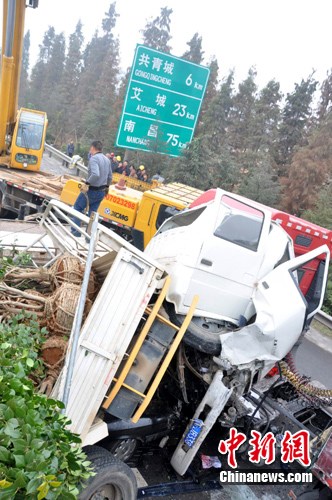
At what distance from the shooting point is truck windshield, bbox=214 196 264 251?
395 cm

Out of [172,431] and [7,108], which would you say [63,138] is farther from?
[172,431]

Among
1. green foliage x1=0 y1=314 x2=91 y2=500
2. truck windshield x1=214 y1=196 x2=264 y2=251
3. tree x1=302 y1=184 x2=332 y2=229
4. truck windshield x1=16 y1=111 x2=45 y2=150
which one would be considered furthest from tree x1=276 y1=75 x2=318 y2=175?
green foliage x1=0 y1=314 x2=91 y2=500

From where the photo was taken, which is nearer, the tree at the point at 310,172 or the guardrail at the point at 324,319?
the guardrail at the point at 324,319

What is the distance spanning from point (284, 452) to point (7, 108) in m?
9.55

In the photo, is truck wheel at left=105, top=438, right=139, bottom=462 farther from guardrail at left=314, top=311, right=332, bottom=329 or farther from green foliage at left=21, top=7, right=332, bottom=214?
green foliage at left=21, top=7, right=332, bottom=214

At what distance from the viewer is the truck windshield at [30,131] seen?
36.4 feet

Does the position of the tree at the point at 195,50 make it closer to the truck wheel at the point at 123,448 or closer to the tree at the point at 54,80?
the tree at the point at 54,80

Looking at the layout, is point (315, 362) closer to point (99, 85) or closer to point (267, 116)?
point (267, 116)

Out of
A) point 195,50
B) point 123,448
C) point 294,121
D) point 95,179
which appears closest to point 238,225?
point 123,448

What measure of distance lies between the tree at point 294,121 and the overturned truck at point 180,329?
2074 centimetres

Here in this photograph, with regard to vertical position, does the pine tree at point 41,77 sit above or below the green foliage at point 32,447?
below

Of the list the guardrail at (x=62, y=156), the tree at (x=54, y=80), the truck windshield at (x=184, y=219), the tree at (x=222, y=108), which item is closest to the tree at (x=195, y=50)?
the tree at (x=222, y=108)

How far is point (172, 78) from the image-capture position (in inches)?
424

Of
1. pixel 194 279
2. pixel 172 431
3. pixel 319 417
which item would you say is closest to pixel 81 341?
pixel 194 279
